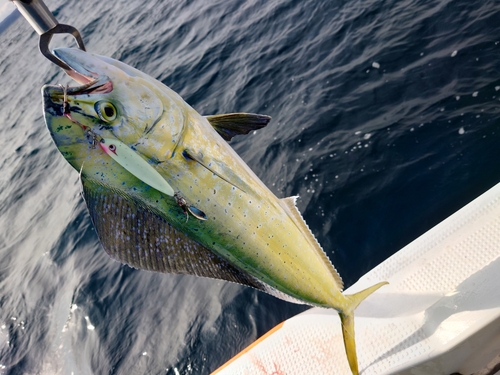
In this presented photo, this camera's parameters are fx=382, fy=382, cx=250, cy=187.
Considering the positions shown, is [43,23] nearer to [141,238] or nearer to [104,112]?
[104,112]

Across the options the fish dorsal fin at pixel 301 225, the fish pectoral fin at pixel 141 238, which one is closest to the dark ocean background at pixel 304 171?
the fish dorsal fin at pixel 301 225

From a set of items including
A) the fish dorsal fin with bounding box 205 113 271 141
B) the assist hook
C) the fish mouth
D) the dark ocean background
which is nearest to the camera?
the fish mouth

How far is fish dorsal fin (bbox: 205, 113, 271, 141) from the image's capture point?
2154 millimetres

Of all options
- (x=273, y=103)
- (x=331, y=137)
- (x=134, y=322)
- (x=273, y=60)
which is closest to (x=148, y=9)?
(x=273, y=60)

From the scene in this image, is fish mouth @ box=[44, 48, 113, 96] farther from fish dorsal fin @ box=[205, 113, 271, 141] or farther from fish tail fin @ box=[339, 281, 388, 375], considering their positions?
fish tail fin @ box=[339, 281, 388, 375]

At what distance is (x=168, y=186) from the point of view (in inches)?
73.7

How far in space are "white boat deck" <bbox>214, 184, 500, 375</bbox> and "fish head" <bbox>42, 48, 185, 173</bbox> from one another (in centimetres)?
259

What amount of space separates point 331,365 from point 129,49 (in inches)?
519

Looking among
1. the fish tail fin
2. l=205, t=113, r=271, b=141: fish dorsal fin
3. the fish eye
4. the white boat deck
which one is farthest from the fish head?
the white boat deck

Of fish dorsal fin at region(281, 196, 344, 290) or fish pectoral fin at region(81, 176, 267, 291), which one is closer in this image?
fish pectoral fin at region(81, 176, 267, 291)

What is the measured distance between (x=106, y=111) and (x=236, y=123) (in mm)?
712

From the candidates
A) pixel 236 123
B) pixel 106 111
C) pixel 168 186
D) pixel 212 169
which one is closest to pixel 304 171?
pixel 236 123

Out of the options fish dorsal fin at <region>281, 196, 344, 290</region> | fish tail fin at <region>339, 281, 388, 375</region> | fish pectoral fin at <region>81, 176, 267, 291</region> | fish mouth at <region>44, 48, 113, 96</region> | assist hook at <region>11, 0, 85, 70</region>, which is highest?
assist hook at <region>11, 0, 85, 70</region>

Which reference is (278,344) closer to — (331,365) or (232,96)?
(331,365)
